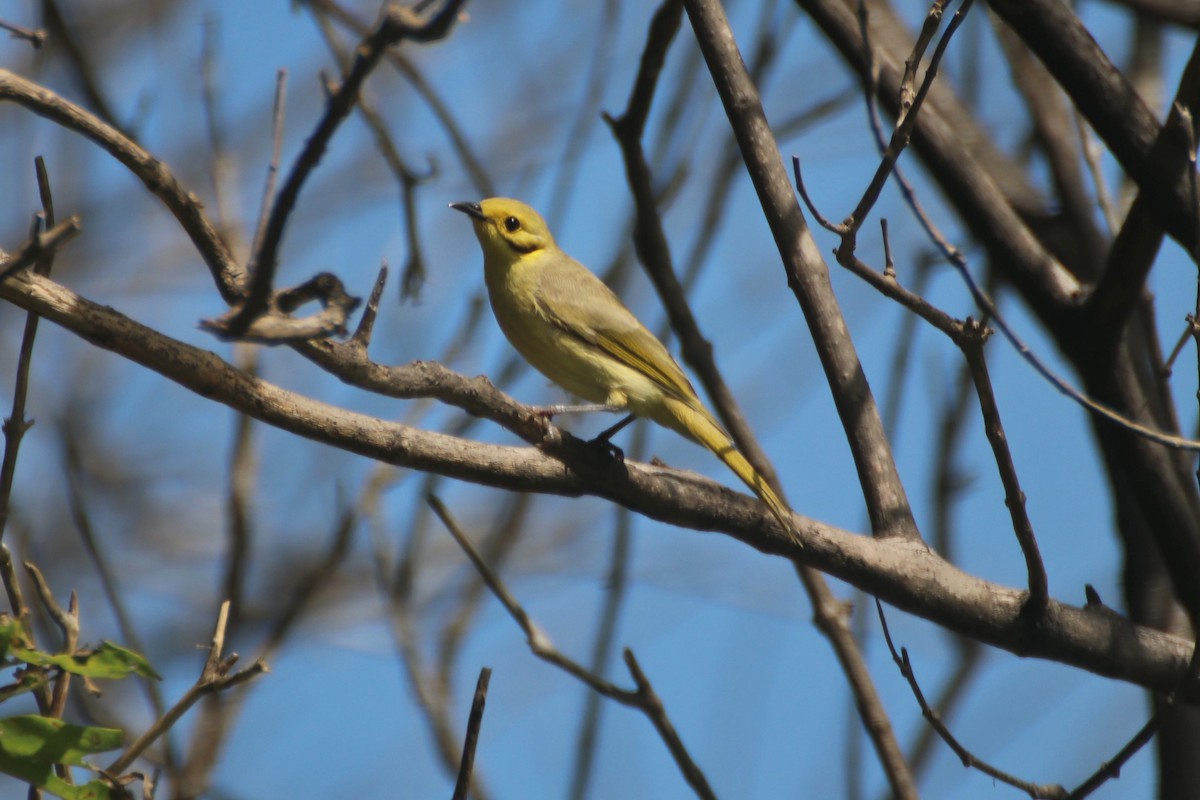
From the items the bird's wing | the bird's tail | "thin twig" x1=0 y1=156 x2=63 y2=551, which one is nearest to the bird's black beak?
the bird's wing

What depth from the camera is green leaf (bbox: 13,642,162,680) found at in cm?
198

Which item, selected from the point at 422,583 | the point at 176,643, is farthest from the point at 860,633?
the point at 176,643

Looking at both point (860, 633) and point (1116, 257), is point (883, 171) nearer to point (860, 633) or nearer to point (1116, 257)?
point (1116, 257)

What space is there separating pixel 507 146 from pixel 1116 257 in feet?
19.3

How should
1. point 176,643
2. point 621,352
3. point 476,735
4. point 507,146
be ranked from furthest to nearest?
point 507,146 < point 176,643 < point 621,352 < point 476,735

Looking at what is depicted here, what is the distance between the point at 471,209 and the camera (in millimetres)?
5598

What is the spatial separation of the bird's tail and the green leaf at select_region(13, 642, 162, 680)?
1.90 m

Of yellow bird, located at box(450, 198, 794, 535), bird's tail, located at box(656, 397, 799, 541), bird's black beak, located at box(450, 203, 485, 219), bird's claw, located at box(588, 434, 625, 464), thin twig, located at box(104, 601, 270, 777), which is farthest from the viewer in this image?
bird's black beak, located at box(450, 203, 485, 219)

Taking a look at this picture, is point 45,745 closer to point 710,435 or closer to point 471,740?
point 471,740

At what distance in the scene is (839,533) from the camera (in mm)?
3354

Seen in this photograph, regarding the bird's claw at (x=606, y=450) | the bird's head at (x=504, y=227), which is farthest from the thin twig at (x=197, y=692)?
the bird's head at (x=504, y=227)

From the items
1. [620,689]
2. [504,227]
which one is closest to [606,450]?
[620,689]

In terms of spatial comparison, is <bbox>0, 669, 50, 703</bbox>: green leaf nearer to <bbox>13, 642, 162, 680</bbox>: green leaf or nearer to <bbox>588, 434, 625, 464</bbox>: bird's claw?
<bbox>13, 642, 162, 680</bbox>: green leaf

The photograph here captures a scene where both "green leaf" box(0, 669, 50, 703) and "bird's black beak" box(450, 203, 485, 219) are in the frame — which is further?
"bird's black beak" box(450, 203, 485, 219)
